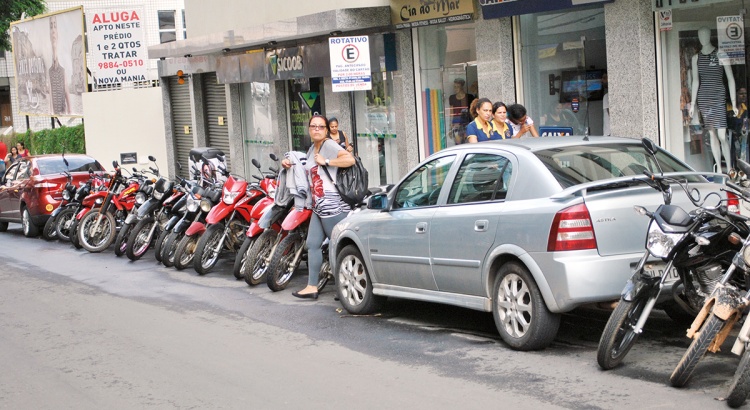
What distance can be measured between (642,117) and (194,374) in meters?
7.57

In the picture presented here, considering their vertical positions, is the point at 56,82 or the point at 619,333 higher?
the point at 56,82

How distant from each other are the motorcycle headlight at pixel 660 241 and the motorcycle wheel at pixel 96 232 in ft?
39.0

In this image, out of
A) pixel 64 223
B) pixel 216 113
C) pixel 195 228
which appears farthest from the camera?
pixel 216 113

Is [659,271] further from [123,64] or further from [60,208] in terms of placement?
[123,64]

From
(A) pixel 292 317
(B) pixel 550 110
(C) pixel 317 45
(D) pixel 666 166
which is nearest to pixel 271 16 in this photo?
(C) pixel 317 45

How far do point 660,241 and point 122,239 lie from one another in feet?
36.1

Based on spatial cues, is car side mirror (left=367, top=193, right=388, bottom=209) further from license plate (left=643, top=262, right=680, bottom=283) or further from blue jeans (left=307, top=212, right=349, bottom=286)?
license plate (left=643, top=262, right=680, bottom=283)

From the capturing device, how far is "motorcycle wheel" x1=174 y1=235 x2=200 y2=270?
549 inches

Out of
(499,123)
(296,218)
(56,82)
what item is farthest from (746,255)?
(56,82)

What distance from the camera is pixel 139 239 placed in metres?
15.5

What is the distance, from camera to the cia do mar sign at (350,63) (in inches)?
565

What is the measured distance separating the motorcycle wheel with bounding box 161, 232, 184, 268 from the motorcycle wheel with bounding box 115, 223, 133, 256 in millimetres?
1713

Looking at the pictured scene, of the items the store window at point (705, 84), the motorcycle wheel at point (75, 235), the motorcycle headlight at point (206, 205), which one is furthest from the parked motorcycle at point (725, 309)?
the motorcycle wheel at point (75, 235)

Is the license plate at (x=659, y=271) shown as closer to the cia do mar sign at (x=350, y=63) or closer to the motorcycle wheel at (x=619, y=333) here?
the motorcycle wheel at (x=619, y=333)
